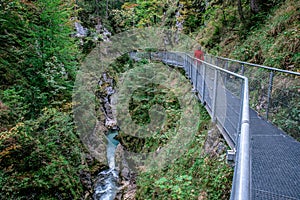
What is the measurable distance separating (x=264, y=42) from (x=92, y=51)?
21.6 meters

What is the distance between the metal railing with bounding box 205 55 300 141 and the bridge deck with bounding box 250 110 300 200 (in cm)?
27

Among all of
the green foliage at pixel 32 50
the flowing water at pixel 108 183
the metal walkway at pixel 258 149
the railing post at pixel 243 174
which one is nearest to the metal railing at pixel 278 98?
the metal walkway at pixel 258 149

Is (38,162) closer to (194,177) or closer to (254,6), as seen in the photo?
(194,177)

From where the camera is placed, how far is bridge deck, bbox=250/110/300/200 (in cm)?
232

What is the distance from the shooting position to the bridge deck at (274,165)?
2318 mm

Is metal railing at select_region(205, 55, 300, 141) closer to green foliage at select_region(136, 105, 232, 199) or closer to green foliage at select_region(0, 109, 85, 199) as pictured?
green foliage at select_region(136, 105, 232, 199)

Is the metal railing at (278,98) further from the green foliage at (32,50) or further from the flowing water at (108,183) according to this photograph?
the green foliage at (32,50)

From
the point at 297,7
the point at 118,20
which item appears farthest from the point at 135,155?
the point at 118,20

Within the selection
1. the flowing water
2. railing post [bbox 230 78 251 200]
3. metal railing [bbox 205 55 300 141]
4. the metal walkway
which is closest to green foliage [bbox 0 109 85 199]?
the flowing water

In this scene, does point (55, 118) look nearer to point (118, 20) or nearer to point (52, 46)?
point (52, 46)

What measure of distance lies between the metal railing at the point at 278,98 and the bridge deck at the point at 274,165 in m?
A: 0.27

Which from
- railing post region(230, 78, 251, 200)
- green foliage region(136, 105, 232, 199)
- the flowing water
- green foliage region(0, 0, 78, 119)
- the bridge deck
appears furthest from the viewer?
the flowing water

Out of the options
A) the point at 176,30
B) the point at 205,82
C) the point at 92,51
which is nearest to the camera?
the point at 205,82

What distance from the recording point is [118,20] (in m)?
34.7
